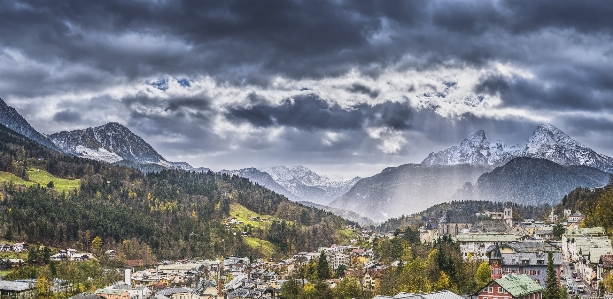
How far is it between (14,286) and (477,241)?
9050 cm

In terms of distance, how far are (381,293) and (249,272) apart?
7364cm

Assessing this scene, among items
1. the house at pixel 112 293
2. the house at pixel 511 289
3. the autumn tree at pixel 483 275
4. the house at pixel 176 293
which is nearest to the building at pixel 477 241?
the autumn tree at pixel 483 275

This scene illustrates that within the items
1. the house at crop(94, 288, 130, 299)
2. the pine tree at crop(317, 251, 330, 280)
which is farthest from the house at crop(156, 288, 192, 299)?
the pine tree at crop(317, 251, 330, 280)

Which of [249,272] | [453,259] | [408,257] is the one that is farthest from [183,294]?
[453,259]

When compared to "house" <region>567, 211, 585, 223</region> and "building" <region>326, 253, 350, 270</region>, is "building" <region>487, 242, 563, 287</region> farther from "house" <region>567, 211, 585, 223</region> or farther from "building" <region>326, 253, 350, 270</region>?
"house" <region>567, 211, 585, 223</region>

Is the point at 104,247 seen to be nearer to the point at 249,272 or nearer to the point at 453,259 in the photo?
the point at 249,272

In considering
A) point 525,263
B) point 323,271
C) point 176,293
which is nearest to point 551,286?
point 525,263

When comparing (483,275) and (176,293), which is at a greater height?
(483,275)

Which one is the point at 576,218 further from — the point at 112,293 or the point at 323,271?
the point at 112,293

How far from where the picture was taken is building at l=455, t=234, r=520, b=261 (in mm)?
131562

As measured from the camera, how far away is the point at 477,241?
450ft

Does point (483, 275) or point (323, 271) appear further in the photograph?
point (323, 271)

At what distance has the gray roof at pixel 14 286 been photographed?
122644 mm

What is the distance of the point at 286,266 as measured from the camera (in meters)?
180
